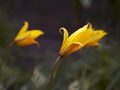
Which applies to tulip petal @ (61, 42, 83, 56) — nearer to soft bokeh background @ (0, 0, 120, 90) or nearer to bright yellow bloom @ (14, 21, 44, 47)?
bright yellow bloom @ (14, 21, 44, 47)

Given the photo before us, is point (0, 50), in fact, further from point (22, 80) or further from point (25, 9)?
point (25, 9)

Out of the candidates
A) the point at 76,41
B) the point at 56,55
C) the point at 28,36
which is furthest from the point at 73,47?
the point at 56,55

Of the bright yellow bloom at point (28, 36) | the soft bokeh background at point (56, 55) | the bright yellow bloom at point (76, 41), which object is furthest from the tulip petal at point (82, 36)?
the soft bokeh background at point (56, 55)

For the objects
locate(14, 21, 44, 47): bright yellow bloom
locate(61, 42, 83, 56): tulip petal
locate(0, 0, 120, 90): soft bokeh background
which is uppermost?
locate(61, 42, 83, 56): tulip petal

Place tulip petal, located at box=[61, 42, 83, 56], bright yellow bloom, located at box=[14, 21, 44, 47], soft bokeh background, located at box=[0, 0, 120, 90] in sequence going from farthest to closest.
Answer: soft bokeh background, located at box=[0, 0, 120, 90], bright yellow bloom, located at box=[14, 21, 44, 47], tulip petal, located at box=[61, 42, 83, 56]

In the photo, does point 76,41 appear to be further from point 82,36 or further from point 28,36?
point 28,36

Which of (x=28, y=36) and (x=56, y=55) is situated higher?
(x=28, y=36)

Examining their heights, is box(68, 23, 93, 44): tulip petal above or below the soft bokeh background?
above

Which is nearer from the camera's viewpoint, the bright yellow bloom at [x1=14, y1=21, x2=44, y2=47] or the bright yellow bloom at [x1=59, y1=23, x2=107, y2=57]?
the bright yellow bloom at [x1=59, y1=23, x2=107, y2=57]

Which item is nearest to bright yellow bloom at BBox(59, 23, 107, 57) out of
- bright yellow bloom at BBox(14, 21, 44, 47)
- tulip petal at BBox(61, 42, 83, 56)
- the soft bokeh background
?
tulip petal at BBox(61, 42, 83, 56)
